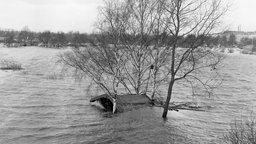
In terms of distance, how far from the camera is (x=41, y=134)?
20.3 meters

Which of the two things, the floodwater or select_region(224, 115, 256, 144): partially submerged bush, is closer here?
select_region(224, 115, 256, 144): partially submerged bush

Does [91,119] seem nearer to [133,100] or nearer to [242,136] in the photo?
[133,100]

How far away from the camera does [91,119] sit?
24.8m

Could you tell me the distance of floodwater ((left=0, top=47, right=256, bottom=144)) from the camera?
19859 millimetres

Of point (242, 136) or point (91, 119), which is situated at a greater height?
point (242, 136)

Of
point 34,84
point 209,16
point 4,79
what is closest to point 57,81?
point 34,84

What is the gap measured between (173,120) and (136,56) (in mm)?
8028

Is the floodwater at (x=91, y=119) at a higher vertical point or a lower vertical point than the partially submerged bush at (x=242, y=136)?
lower

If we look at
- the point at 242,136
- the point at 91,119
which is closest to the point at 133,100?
the point at 91,119

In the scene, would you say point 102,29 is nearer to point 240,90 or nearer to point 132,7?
point 132,7

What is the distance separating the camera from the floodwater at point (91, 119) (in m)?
19.9

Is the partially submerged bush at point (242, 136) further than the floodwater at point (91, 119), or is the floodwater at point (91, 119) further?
the floodwater at point (91, 119)

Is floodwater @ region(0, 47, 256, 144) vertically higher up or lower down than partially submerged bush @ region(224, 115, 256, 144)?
lower down

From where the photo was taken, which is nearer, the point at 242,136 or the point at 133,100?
the point at 242,136
